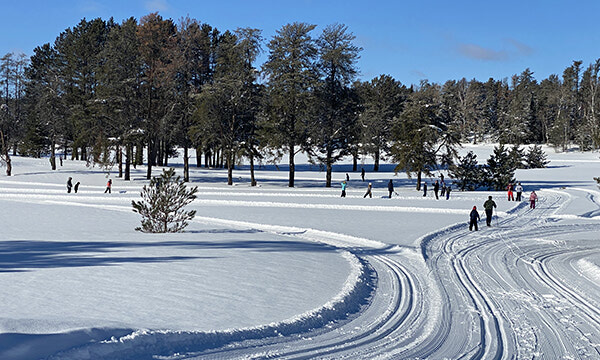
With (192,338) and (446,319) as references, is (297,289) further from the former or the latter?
(192,338)

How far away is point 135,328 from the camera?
6.82 m

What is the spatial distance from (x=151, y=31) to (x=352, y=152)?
21299 millimetres

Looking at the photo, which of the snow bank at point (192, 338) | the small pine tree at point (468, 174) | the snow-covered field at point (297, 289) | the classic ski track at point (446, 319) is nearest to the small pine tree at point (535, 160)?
the small pine tree at point (468, 174)

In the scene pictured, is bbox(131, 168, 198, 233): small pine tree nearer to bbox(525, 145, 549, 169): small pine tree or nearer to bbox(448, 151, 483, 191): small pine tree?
bbox(448, 151, 483, 191): small pine tree

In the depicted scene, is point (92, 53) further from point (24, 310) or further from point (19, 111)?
point (24, 310)

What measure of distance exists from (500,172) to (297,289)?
129 ft

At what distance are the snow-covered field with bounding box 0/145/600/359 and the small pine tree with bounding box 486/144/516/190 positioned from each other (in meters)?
20.5

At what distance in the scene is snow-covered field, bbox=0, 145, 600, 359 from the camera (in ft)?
22.4

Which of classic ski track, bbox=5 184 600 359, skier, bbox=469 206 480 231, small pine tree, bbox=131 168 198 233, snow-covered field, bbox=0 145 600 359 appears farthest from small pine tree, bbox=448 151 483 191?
small pine tree, bbox=131 168 198 233

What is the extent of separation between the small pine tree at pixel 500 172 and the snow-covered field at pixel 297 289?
2051 cm

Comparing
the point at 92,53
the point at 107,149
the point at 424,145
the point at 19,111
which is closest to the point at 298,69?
the point at 424,145

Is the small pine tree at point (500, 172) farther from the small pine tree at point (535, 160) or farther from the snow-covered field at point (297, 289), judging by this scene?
the small pine tree at point (535, 160)

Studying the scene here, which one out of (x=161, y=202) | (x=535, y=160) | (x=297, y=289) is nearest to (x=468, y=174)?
(x=535, y=160)

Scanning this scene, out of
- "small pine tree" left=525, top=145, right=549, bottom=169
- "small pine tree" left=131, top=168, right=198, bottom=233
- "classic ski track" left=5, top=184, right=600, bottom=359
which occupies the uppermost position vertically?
"small pine tree" left=525, top=145, right=549, bottom=169
